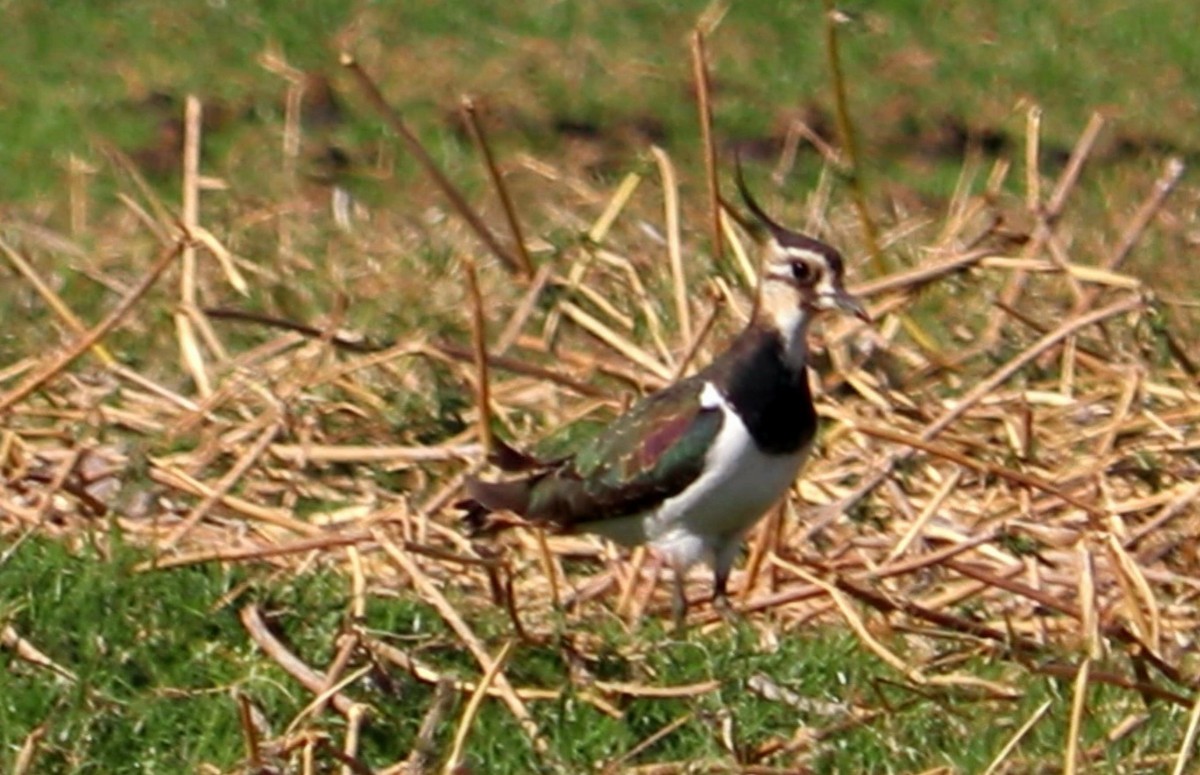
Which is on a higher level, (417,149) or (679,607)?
(417,149)

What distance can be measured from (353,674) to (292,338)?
2.05 meters

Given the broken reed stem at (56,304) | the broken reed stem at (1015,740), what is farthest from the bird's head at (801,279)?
the broken reed stem at (56,304)

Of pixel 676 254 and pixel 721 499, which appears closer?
pixel 721 499

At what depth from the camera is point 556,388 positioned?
6.68 metres

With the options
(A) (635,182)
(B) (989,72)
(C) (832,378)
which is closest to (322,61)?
(B) (989,72)

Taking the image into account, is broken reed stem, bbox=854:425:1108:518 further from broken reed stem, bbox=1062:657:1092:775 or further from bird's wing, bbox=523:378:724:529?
broken reed stem, bbox=1062:657:1092:775

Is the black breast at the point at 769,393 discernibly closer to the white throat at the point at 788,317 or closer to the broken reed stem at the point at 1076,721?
the white throat at the point at 788,317

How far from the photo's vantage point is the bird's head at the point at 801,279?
5.47 meters

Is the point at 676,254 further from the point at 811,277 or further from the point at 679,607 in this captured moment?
the point at 679,607

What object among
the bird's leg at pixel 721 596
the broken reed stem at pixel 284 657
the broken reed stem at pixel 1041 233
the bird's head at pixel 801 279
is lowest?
the broken reed stem at pixel 1041 233

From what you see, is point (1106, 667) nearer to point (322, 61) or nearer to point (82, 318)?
point (82, 318)

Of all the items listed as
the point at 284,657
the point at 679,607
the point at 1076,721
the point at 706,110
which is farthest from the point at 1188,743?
the point at 706,110

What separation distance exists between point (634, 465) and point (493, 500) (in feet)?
1.00

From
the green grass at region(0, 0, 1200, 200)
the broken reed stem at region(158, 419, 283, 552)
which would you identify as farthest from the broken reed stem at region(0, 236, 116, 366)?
the green grass at region(0, 0, 1200, 200)
